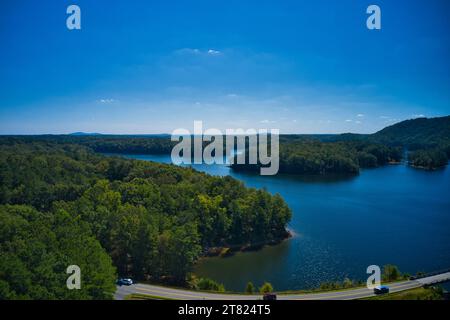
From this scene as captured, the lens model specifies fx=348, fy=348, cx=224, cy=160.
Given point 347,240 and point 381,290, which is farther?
point 347,240

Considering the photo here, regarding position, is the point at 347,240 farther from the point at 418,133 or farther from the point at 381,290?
the point at 418,133

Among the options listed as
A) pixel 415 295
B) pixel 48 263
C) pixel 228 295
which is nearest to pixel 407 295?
pixel 415 295

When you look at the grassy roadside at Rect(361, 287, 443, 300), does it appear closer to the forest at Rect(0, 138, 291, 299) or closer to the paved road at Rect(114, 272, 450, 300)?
the paved road at Rect(114, 272, 450, 300)

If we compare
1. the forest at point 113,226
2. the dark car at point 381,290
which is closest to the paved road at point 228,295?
the dark car at point 381,290

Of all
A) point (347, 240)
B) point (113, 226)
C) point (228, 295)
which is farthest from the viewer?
point (347, 240)
